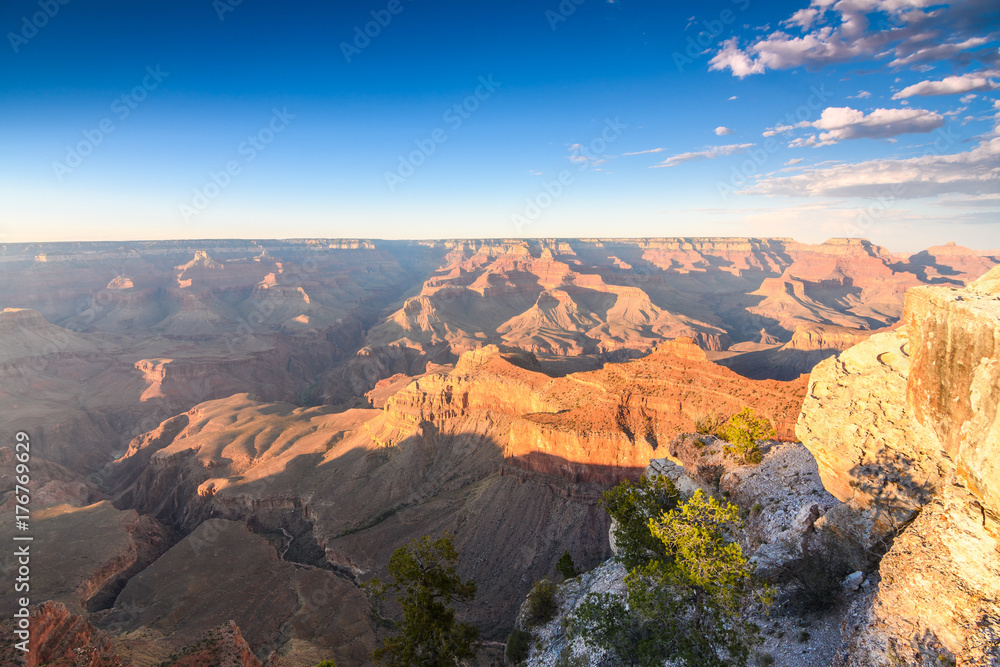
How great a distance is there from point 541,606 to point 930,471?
68.1 feet

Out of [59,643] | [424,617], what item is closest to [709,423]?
[424,617]

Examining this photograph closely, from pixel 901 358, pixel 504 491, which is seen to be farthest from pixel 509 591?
pixel 901 358

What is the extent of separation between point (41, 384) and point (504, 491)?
109087mm

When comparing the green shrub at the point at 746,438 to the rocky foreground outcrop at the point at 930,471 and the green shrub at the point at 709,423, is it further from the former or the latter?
the rocky foreground outcrop at the point at 930,471

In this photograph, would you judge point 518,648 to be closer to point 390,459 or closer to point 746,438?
point 746,438

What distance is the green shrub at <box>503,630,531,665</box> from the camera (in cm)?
2423

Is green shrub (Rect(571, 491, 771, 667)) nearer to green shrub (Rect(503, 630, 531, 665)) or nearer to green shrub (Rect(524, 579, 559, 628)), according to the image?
green shrub (Rect(503, 630, 531, 665))

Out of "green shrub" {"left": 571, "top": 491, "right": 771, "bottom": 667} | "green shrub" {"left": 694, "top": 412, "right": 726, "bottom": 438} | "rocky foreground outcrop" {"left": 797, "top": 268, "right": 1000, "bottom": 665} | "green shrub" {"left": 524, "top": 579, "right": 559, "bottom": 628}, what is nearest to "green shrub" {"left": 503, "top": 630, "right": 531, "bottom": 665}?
"green shrub" {"left": 524, "top": 579, "right": 559, "bottom": 628}

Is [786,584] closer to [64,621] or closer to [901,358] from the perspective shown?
[901,358]

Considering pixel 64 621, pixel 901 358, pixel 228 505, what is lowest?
pixel 228 505

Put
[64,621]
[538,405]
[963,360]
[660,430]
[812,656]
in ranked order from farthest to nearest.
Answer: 1. [538,405]
2. [660,430]
3. [64,621]
4. [812,656]
5. [963,360]

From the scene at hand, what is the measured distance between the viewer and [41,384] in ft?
306

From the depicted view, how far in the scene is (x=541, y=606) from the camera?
26141 millimetres

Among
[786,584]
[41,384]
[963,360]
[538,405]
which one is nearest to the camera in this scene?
[963,360]
